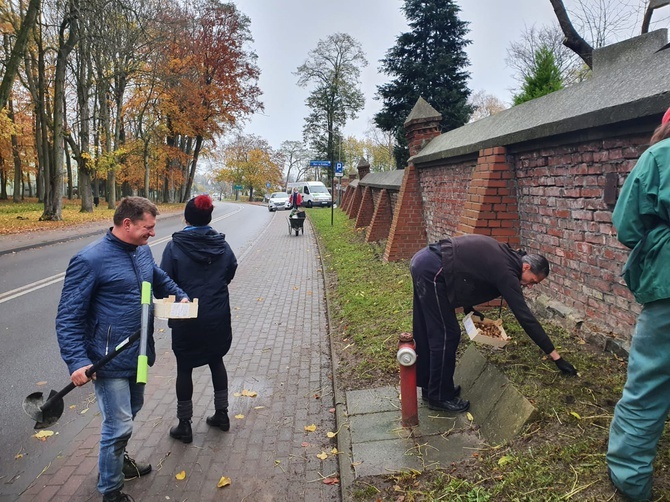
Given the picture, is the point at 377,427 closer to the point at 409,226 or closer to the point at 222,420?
the point at 222,420

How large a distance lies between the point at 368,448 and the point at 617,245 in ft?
8.00

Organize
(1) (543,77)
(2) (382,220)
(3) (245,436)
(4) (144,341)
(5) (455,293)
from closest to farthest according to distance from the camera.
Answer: (4) (144,341)
(5) (455,293)
(3) (245,436)
(2) (382,220)
(1) (543,77)

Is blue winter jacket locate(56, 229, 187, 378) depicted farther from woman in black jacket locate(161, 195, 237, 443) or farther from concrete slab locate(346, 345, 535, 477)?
concrete slab locate(346, 345, 535, 477)

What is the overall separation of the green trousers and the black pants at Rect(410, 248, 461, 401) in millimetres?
1380

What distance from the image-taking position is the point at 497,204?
5117mm

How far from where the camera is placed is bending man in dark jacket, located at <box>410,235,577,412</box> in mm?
3178

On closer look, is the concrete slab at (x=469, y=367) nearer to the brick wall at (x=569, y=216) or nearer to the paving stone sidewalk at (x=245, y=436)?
the brick wall at (x=569, y=216)

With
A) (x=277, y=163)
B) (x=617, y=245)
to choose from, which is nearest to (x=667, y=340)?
(x=617, y=245)

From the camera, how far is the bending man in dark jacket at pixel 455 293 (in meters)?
3.18

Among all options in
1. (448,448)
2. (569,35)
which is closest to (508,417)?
(448,448)

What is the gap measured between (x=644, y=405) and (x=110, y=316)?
278 cm

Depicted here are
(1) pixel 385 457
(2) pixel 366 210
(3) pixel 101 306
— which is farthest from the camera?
(2) pixel 366 210

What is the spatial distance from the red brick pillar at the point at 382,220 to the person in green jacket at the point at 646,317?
10.0m

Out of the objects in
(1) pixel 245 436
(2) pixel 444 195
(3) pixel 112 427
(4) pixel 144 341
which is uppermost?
(2) pixel 444 195
